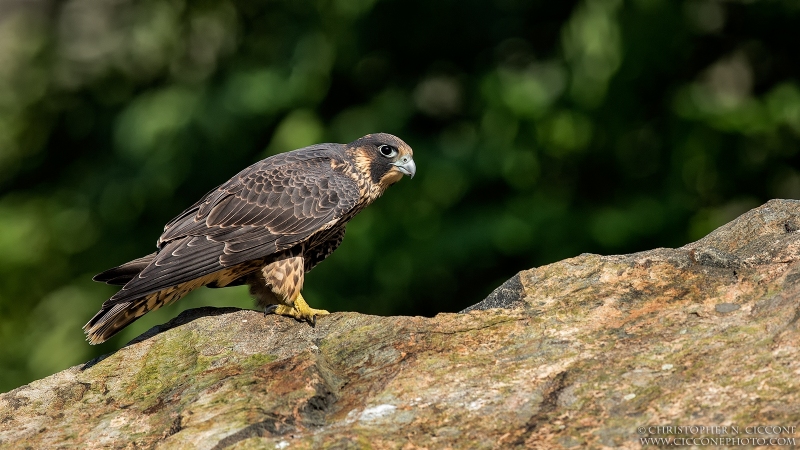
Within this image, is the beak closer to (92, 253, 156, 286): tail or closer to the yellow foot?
the yellow foot

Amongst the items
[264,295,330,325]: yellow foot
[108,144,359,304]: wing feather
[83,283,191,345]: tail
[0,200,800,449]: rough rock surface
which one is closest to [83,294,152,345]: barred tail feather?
[83,283,191,345]: tail

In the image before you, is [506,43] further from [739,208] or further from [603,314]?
[603,314]

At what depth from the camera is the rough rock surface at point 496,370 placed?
2961 millimetres

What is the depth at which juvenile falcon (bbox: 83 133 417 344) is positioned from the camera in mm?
4559

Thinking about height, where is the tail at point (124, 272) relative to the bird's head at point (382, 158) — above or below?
below

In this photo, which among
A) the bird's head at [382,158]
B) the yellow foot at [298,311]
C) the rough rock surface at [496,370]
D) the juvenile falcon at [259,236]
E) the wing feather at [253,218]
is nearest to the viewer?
the rough rock surface at [496,370]

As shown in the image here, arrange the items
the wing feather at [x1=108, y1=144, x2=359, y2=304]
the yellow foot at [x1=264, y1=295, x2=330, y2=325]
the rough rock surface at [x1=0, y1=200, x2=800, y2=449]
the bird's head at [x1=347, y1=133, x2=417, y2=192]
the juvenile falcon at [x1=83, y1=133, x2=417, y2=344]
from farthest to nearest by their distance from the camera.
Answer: the bird's head at [x1=347, y1=133, x2=417, y2=192] → the wing feather at [x1=108, y1=144, x2=359, y2=304] → the juvenile falcon at [x1=83, y1=133, x2=417, y2=344] → the yellow foot at [x1=264, y1=295, x2=330, y2=325] → the rough rock surface at [x1=0, y1=200, x2=800, y2=449]

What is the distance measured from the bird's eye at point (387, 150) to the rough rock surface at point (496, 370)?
1.61 meters

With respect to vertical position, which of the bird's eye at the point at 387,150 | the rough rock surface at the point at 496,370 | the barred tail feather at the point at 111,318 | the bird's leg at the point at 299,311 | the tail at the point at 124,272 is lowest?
the rough rock surface at the point at 496,370

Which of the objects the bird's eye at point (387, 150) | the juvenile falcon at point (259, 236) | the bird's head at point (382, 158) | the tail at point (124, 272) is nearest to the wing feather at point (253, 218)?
the juvenile falcon at point (259, 236)

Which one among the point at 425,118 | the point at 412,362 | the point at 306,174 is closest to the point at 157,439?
the point at 412,362

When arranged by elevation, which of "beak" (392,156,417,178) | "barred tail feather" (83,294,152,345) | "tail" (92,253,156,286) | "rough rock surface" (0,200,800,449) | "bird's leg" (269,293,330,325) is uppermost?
"beak" (392,156,417,178)

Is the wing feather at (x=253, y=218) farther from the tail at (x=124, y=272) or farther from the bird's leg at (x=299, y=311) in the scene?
the bird's leg at (x=299, y=311)

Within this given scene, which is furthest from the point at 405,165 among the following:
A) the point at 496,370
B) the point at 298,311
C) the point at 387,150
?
the point at 496,370
